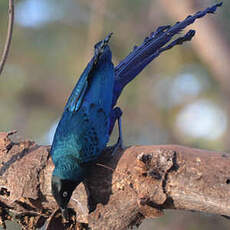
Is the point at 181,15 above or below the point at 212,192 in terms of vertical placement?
above

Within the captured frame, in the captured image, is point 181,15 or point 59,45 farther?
point 59,45

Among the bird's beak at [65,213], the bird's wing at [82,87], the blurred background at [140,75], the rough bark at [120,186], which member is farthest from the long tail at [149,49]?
the blurred background at [140,75]

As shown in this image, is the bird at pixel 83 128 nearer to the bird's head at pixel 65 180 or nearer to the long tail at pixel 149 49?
the bird's head at pixel 65 180

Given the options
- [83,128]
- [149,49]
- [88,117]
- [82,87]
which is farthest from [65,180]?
[149,49]

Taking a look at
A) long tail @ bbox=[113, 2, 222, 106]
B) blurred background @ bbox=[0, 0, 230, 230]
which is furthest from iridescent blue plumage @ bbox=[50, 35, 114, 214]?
blurred background @ bbox=[0, 0, 230, 230]

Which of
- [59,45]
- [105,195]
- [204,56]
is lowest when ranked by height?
[105,195]

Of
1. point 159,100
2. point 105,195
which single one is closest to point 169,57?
point 159,100

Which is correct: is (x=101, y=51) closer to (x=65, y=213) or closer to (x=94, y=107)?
(x=94, y=107)

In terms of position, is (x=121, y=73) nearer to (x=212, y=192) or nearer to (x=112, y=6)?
(x=212, y=192)

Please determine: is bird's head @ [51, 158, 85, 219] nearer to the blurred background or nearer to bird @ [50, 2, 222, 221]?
bird @ [50, 2, 222, 221]
